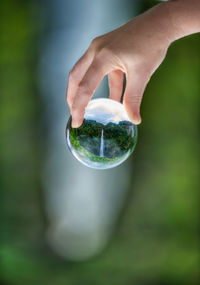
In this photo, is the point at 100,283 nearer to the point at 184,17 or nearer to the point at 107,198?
the point at 107,198

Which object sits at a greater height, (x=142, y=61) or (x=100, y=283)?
(x=100, y=283)

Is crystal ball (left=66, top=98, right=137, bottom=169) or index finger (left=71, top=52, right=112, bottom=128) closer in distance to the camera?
index finger (left=71, top=52, right=112, bottom=128)

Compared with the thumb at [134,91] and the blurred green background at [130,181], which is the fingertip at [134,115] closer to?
the thumb at [134,91]

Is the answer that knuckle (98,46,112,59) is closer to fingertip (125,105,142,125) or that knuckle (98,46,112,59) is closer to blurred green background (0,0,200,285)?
fingertip (125,105,142,125)

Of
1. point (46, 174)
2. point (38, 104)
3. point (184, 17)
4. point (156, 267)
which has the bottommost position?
point (184, 17)

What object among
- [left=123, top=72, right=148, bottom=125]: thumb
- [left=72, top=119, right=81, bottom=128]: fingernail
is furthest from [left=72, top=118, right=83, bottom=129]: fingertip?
[left=123, top=72, right=148, bottom=125]: thumb

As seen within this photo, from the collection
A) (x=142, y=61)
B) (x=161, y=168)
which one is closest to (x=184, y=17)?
(x=142, y=61)
